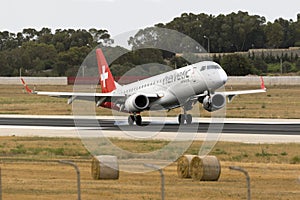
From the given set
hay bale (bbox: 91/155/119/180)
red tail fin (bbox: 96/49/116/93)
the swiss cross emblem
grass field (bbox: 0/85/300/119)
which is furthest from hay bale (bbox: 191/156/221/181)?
grass field (bbox: 0/85/300/119)

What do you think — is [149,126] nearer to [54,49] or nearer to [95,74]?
[95,74]

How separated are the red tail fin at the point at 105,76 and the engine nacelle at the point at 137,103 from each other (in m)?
7.22

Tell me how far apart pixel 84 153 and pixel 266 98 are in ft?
212

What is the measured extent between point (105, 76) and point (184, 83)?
11.0 meters

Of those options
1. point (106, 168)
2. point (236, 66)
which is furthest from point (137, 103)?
point (236, 66)

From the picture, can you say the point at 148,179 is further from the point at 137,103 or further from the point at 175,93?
the point at 137,103

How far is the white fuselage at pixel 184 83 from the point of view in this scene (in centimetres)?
5884

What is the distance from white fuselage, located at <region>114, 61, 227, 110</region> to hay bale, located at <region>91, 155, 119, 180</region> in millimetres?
30188

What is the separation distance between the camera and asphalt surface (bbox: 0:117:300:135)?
56.5 m

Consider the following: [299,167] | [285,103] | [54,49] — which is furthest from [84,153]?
[54,49]

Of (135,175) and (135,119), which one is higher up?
(135,119)

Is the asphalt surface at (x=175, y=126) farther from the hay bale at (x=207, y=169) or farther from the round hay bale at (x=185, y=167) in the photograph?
the hay bale at (x=207, y=169)

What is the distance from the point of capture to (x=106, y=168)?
28719mm

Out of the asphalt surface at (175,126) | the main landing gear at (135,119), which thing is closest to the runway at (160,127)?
the asphalt surface at (175,126)
